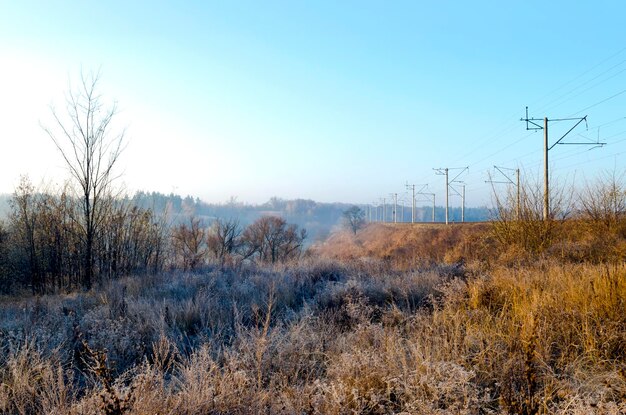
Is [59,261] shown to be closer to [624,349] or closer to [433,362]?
[433,362]

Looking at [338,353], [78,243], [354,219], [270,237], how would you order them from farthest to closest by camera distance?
[354,219] < [270,237] < [78,243] < [338,353]

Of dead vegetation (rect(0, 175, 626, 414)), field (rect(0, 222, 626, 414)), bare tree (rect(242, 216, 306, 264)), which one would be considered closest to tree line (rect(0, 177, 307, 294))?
field (rect(0, 222, 626, 414))

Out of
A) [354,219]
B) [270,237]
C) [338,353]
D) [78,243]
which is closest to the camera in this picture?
[338,353]

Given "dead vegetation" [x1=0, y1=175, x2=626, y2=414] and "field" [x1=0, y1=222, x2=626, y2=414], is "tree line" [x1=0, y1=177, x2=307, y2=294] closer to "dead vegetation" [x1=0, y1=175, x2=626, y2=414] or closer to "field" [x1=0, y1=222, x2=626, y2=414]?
"field" [x1=0, y1=222, x2=626, y2=414]

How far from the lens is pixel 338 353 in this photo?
12.5 feet

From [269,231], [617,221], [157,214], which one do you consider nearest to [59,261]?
[157,214]

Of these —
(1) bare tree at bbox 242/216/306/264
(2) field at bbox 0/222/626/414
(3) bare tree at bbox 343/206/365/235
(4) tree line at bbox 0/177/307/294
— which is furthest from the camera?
(3) bare tree at bbox 343/206/365/235

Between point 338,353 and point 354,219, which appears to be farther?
point 354,219

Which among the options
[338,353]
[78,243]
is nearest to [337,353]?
[338,353]

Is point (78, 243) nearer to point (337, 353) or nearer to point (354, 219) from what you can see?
point (337, 353)

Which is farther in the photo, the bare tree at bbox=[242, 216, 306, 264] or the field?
the bare tree at bbox=[242, 216, 306, 264]

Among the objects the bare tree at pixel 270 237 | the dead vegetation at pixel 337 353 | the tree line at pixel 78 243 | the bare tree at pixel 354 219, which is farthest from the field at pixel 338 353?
the bare tree at pixel 354 219

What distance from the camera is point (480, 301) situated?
5.54 metres

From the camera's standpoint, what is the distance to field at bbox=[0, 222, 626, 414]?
275 cm
